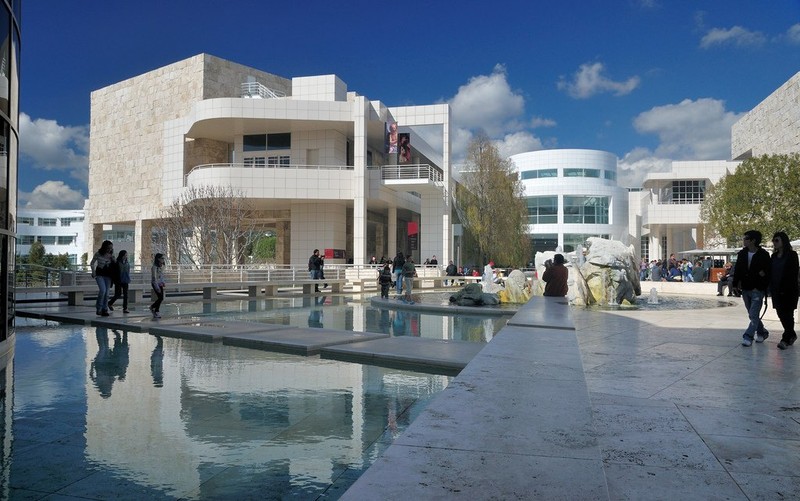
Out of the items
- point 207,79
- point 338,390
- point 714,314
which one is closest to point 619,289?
point 714,314

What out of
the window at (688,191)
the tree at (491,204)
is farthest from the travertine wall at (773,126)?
the tree at (491,204)

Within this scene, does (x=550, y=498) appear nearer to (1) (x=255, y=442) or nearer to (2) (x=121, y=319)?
(1) (x=255, y=442)

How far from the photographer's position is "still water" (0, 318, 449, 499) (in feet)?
11.3

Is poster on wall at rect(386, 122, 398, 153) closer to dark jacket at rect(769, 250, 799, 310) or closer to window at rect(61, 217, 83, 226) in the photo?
dark jacket at rect(769, 250, 799, 310)

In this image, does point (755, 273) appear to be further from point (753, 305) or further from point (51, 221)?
point (51, 221)

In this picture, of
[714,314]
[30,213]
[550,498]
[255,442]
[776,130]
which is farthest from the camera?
[30,213]

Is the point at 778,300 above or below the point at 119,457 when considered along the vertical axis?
above

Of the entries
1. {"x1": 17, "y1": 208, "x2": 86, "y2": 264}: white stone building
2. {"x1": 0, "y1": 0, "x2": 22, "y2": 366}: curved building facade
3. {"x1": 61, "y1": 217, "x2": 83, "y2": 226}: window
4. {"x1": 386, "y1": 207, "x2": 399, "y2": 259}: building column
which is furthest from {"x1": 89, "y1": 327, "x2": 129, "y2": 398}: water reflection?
{"x1": 61, "y1": 217, "x2": 83, "y2": 226}: window

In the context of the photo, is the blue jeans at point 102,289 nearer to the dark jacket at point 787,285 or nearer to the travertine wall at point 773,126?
the dark jacket at point 787,285

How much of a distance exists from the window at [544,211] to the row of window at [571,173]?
3.32 m

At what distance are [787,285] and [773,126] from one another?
2044 inches

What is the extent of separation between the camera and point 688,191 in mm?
52719

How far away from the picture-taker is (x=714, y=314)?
13.4m

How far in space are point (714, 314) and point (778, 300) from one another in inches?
252
